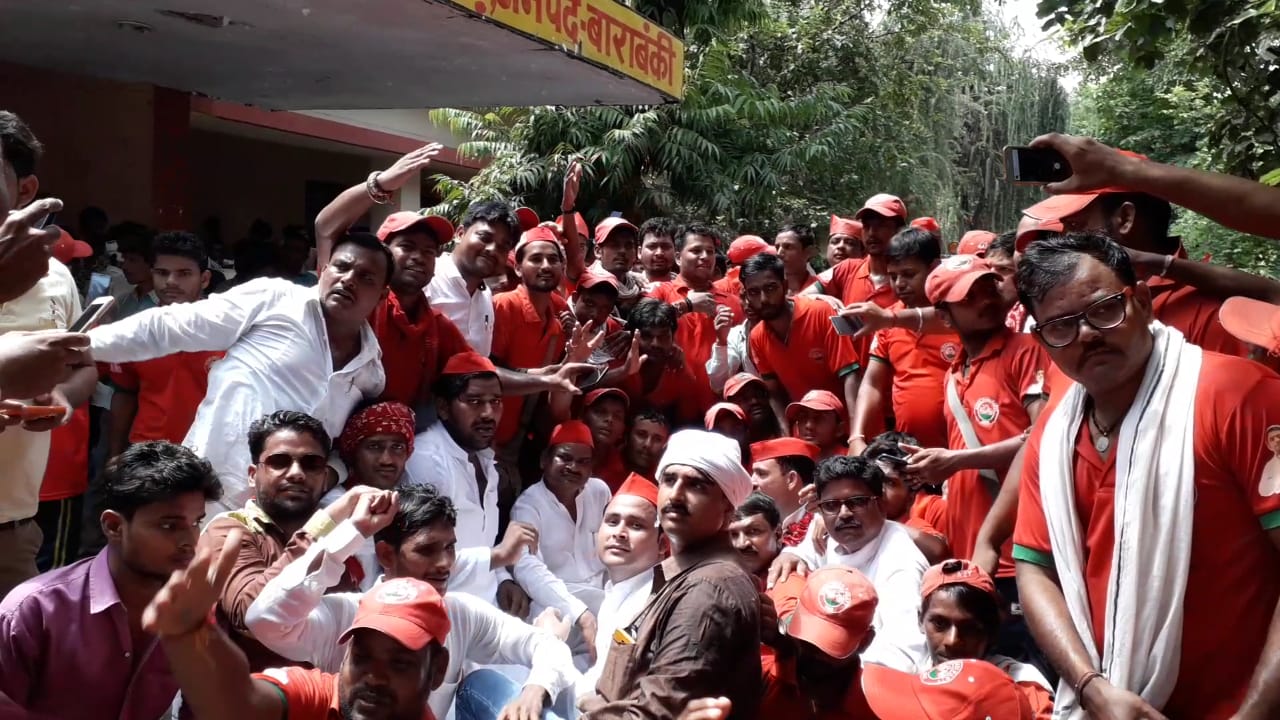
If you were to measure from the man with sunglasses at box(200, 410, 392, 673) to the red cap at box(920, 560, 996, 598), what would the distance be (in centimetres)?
184

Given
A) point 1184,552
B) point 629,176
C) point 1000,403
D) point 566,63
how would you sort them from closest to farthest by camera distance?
point 1184,552 → point 1000,403 → point 566,63 → point 629,176

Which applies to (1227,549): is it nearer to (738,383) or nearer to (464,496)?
(464,496)

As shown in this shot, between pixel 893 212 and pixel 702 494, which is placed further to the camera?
pixel 893 212

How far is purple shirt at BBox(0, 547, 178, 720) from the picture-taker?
3168 millimetres

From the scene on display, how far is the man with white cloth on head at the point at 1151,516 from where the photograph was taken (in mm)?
2473

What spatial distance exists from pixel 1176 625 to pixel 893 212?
4.70m

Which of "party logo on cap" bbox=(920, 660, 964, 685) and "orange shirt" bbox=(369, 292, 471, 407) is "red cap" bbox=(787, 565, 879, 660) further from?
"orange shirt" bbox=(369, 292, 471, 407)

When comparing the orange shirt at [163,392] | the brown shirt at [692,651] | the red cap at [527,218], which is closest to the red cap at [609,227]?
the red cap at [527,218]

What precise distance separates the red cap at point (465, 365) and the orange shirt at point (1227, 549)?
10.8 feet

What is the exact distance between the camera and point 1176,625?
249 cm

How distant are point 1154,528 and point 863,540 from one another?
7.43 feet

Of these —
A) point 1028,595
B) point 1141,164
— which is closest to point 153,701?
point 1028,595

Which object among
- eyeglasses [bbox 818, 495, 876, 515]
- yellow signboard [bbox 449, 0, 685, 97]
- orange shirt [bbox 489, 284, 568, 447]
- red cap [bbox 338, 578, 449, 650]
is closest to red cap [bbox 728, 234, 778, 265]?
yellow signboard [bbox 449, 0, 685, 97]

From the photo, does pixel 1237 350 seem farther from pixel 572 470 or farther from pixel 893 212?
pixel 893 212
